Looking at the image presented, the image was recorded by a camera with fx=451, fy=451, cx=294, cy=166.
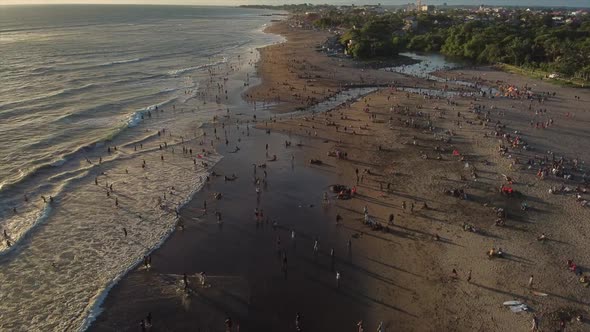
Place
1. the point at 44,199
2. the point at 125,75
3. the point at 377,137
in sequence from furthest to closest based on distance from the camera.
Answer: the point at 125,75 → the point at 377,137 → the point at 44,199

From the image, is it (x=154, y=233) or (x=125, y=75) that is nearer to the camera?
(x=154, y=233)

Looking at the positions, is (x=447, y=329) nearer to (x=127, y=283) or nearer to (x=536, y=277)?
(x=536, y=277)

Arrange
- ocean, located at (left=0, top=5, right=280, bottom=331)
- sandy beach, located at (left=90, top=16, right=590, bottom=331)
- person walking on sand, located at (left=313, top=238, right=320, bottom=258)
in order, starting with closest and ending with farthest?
sandy beach, located at (left=90, top=16, right=590, bottom=331) < ocean, located at (left=0, top=5, right=280, bottom=331) < person walking on sand, located at (left=313, top=238, right=320, bottom=258)

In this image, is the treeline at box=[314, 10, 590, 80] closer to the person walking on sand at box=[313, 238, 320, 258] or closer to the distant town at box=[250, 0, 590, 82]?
the distant town at box=[250, 0, 590, 82]

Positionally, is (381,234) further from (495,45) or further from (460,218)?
(495,45)

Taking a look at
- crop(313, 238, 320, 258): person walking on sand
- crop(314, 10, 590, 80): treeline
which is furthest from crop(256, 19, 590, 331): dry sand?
crop(314, 10, 590, 80): treeline

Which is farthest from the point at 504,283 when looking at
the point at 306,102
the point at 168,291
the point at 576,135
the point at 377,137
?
the point at 306,102

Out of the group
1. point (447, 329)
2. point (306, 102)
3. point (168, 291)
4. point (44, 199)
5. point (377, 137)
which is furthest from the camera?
point (306, 102)
